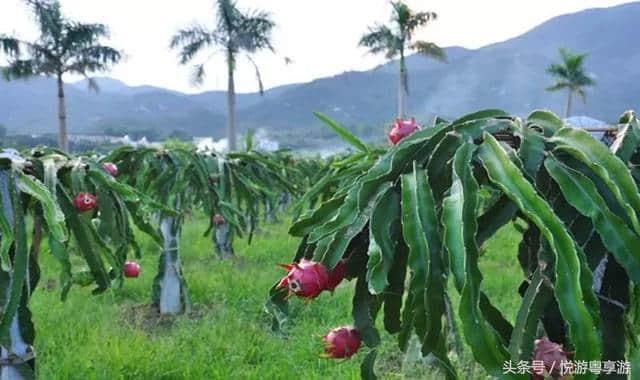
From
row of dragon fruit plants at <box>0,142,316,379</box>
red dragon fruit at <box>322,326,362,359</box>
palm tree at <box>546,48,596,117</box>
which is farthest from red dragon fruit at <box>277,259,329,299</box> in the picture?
palm tree at <box>546,48,596,117</box>

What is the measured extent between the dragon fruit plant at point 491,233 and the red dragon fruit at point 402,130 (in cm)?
21

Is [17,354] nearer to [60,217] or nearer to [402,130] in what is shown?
[60,217]

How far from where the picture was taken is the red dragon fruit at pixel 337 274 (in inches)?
35.1

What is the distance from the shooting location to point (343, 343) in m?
0.94

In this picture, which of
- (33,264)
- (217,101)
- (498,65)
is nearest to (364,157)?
(33,264)

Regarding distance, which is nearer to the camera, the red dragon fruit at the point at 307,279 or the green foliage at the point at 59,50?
the red dragon fruit at the point at 307,279

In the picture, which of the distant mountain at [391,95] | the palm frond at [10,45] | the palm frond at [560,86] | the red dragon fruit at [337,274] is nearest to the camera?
the red dragon fruit at [337,274]

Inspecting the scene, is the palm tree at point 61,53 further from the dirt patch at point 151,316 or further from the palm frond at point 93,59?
the dirt patch at point 151,316

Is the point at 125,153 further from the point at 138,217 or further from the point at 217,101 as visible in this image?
the point at 217,101

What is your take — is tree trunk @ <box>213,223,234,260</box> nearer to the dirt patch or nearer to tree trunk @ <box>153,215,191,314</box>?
the dirt patch

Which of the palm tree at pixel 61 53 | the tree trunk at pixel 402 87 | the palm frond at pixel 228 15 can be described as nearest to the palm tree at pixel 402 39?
the tree trunk at pixel 402 87

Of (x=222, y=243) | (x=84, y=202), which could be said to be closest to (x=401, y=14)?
(x=222, y=243)

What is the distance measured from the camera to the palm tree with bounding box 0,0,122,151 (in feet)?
51.0

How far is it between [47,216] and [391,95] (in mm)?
79674
